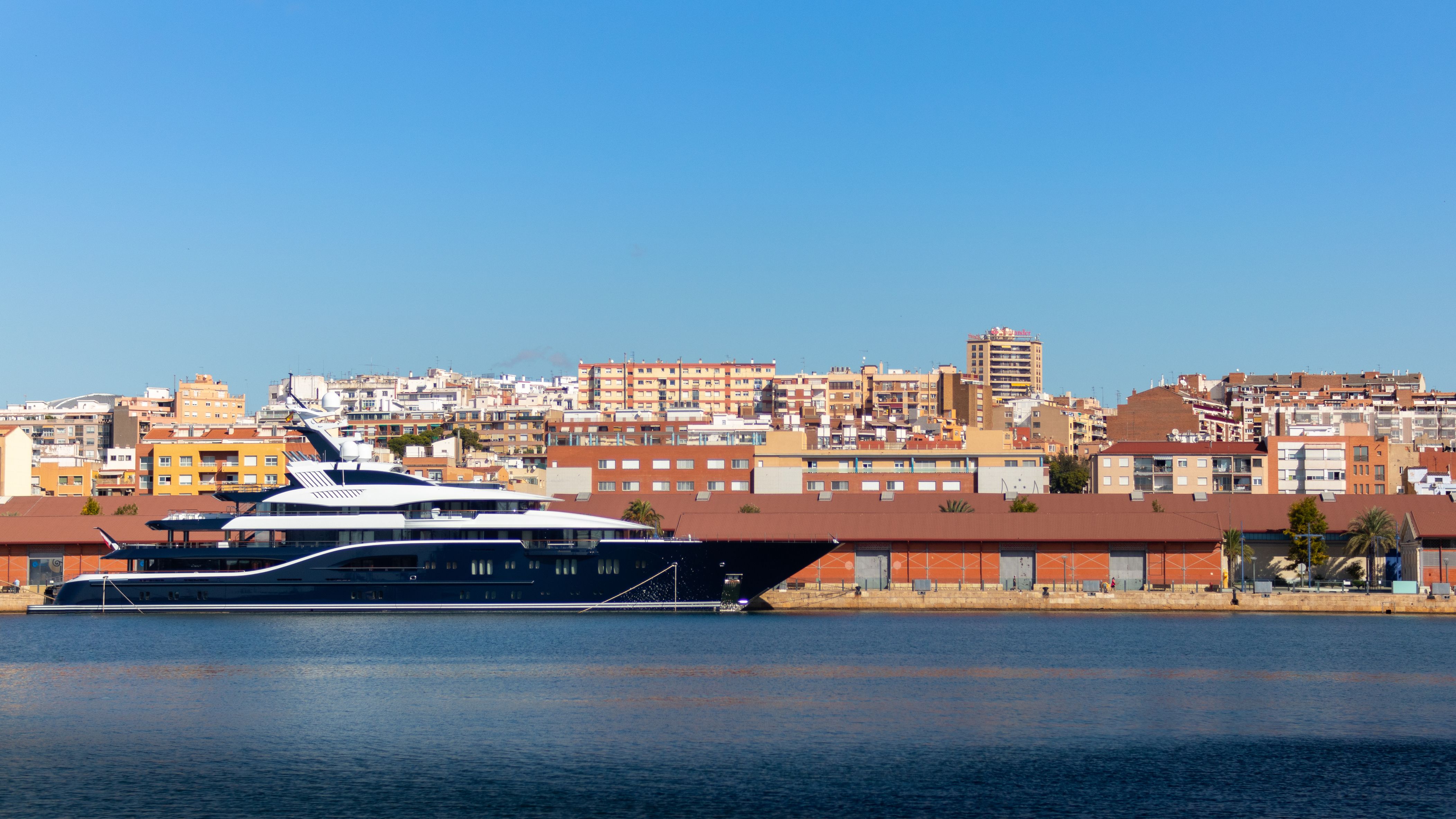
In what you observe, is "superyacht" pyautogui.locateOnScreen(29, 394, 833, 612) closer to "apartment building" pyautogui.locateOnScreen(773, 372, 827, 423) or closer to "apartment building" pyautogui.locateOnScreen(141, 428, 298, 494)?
"apartment building" pyautogui.locateOnScreen(141, 428, 298, 494)

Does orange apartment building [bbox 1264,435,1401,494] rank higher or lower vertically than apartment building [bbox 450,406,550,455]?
lower

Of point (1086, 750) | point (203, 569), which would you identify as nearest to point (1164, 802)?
point (1086, 750)

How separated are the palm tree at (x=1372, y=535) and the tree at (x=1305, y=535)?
120 cm

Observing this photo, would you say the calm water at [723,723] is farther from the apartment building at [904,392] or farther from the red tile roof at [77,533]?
the apartment building at [904,392]

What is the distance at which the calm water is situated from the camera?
2658cm

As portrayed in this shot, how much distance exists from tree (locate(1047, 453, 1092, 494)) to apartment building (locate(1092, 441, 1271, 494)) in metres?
3.42

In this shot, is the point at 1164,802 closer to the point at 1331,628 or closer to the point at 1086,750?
the point at 1086,750

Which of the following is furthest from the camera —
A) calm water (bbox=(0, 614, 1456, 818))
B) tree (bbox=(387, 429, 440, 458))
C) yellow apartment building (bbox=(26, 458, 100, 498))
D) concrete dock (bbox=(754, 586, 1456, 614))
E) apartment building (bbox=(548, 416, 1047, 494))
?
tree (bbox=(387, 429, 440, 458))

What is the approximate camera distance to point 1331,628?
5362 centimetres

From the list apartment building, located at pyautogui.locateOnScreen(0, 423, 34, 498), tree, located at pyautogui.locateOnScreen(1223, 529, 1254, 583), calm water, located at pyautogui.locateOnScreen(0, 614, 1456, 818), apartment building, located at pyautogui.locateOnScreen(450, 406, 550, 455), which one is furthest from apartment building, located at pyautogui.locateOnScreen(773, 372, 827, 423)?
calm water, located at pyautogui.locateOnScreen(0, 614, 1456, 818)

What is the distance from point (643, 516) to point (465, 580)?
1755cm

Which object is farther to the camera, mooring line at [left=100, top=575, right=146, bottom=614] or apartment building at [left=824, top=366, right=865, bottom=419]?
apartment building at [left=824, top=366, right=865, bottom=419]

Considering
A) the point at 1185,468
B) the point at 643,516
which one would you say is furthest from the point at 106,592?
the point at 1185,468

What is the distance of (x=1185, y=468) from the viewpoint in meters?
105
